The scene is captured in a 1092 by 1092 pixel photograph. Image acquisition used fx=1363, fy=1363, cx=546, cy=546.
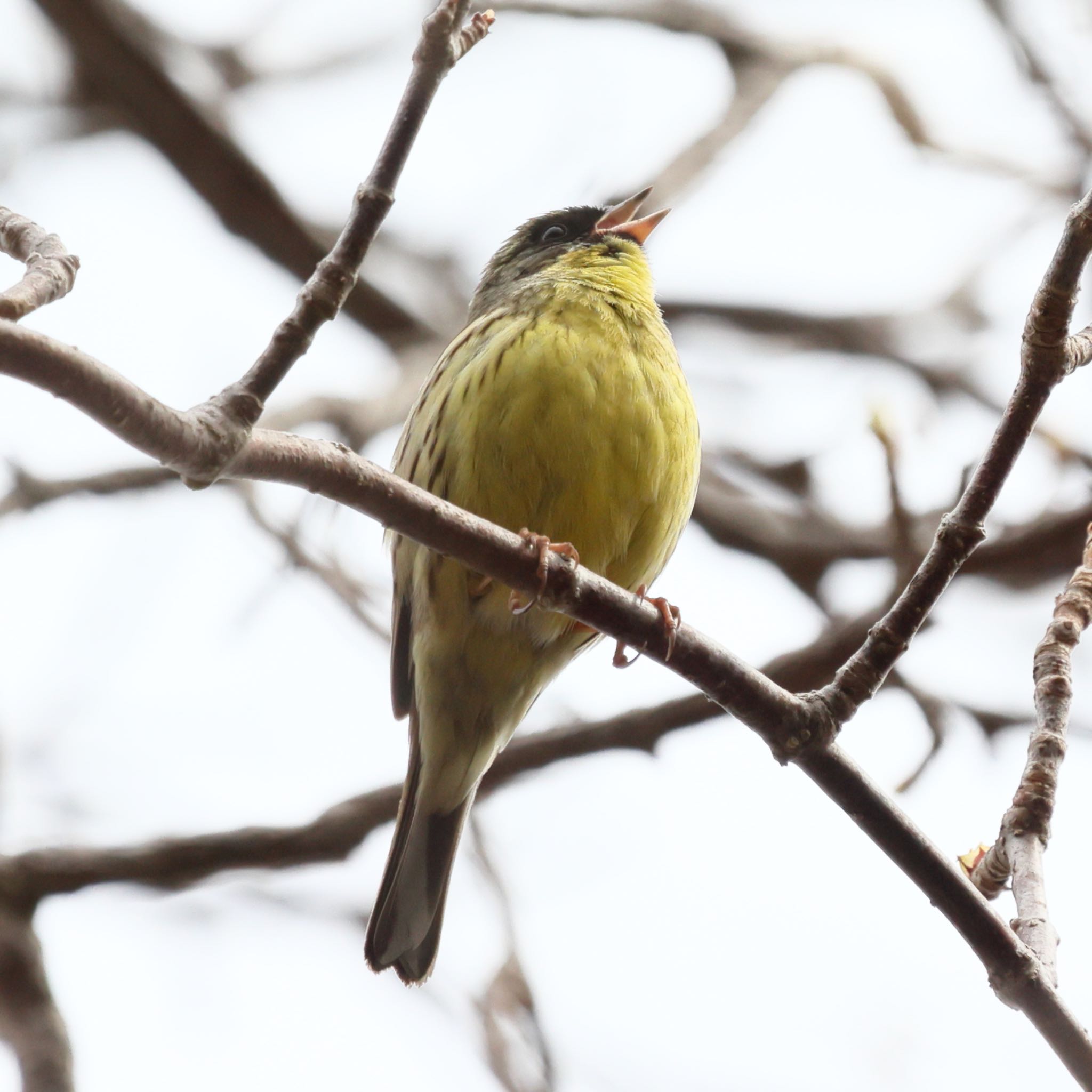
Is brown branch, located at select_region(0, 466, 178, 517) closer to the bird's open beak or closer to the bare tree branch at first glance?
the bird's open beak

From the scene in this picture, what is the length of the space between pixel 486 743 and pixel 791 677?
40.5 inches

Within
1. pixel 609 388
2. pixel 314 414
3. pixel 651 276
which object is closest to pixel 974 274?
pixel 651 276

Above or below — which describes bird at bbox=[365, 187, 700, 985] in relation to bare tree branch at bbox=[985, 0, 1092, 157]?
below

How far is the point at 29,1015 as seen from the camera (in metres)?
4.06

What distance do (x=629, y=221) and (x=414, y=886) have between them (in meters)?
2.76

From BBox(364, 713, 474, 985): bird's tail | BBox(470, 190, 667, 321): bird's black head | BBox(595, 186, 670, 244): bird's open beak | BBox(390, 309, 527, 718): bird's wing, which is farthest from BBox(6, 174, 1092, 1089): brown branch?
BBox(595, 186, 670, 244): bird's open beak

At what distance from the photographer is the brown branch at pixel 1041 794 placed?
116 inches

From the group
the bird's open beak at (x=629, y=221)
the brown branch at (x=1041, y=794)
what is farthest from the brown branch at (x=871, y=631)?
the bird's open beak at (x=629, y=221)

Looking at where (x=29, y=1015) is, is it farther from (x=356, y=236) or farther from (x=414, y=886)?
(x=356, y=236)

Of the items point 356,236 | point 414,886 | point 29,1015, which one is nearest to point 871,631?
point 356,236

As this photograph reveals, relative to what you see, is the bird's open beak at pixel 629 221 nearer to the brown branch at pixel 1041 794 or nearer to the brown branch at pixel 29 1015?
the brown branch at pixel 1041 794

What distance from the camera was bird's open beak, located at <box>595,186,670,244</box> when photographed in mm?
5395

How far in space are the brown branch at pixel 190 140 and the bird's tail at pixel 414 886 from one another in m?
3.23

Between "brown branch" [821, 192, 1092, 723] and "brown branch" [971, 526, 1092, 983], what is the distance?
1.28 feet
